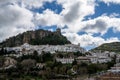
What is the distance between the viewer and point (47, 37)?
143 meters

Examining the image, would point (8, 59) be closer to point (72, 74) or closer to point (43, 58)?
point (43, 58)

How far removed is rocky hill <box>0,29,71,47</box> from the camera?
140 meters

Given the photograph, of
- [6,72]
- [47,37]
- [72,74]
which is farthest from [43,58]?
[47,37]

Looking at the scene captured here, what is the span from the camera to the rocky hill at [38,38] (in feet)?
461

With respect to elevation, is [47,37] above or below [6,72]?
above

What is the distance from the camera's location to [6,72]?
8294 cm

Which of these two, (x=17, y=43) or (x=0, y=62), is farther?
(x=17, y=43)

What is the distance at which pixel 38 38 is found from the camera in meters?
144

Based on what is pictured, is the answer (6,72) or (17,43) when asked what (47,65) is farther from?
(17,43)

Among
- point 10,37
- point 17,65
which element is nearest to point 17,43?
point 10,37

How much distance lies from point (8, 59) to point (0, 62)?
8.86 feet

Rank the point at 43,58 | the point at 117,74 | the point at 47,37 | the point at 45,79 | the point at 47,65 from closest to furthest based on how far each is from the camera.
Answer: the point at 117,74 → the point at 45,79 → the point at 47,65 → the point at 43,58 → the point at 47,37

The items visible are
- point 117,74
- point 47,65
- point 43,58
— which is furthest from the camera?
point 43,58

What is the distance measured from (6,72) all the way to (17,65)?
5.36 m
